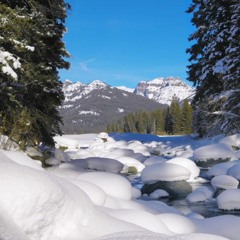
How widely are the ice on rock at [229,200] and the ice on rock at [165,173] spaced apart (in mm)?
2533

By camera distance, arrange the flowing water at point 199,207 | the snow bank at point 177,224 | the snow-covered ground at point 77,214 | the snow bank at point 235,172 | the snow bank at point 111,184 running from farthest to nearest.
Result: 1. the snow bank at point 235,172
2. the flowing water at point 199,207
3. the snow bank at point 111,184
4. the snow bank at point 177,224
5. the snow-covered ground at point 77,214

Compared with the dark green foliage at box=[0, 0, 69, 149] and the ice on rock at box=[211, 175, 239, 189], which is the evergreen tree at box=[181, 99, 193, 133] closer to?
the ice on rock at box=[211, 175, 239, 189]

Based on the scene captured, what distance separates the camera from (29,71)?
8.34 metres

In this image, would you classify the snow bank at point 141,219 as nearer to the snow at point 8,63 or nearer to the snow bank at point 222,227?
the snow bank at point 222,227

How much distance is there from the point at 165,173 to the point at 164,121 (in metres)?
74.2

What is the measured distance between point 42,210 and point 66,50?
868 centimetres

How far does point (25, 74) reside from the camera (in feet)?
26.9

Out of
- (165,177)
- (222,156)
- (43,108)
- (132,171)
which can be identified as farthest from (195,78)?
(43,108)

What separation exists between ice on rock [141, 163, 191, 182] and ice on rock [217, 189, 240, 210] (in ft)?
8.31

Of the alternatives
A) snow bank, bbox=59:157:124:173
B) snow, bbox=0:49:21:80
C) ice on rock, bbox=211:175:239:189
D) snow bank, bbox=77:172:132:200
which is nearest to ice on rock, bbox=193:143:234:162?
snow bank, bbox=59:157:124:173

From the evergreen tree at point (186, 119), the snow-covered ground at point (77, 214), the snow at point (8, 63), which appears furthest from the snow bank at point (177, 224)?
the evergreen tree at point (186, 119)

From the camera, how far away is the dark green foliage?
7.45 m

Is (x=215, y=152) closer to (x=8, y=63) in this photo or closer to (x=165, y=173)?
(x=165, y=173)

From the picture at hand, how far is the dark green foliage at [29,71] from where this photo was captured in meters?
7.45
